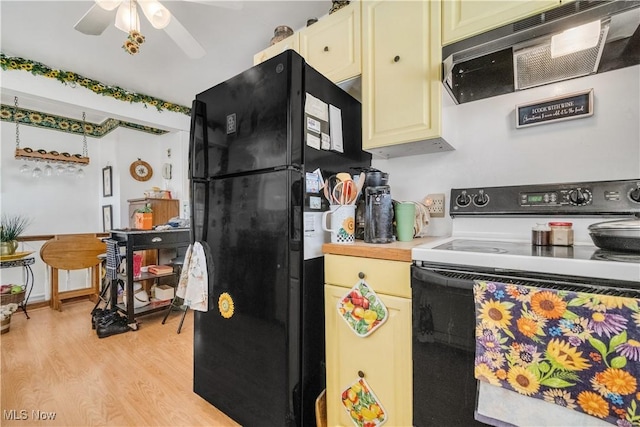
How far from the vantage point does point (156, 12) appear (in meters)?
1.71

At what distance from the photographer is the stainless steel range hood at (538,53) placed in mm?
967

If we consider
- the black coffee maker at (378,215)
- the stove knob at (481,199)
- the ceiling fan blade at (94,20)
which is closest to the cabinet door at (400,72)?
the black coffee maker at (378,215)

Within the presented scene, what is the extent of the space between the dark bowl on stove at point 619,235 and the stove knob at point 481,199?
1.56 feet

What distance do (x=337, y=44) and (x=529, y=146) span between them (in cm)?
112

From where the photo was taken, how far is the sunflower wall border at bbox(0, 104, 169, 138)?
4012 millimetres

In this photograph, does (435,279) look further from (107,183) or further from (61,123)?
(61,123)

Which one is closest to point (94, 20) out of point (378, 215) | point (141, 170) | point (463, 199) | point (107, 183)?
point (378, 215)

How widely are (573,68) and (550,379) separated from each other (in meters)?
1.23

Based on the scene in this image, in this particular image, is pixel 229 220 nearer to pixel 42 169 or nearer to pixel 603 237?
pixel 603 237

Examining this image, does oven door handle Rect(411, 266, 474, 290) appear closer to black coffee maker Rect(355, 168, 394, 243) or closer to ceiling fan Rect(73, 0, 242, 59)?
black coffee maker Rect(355, 168, 394, 243)

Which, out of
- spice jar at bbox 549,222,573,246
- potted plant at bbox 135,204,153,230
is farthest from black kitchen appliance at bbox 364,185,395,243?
potted plant at bbox 135,204,153,230

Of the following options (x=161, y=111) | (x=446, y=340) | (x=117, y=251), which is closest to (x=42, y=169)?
(x=161, y=111)

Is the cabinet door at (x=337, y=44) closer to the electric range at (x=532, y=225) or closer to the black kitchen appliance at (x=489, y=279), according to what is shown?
the electric range at (x=532, y=225)

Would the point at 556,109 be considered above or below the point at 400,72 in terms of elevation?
below
